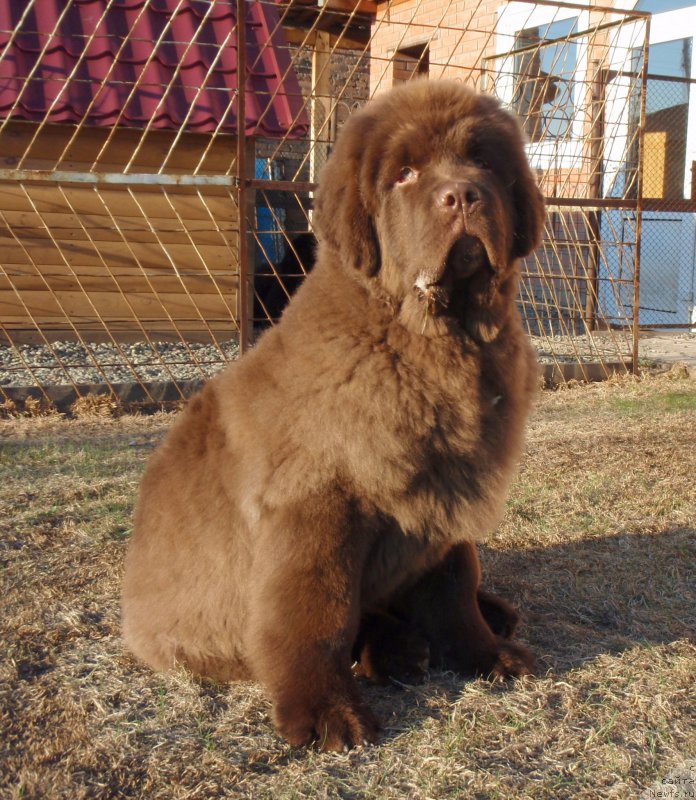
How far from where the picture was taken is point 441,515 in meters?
2.55

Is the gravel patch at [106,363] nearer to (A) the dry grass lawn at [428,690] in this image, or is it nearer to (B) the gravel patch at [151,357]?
(B) the gravel patch at [151,357]

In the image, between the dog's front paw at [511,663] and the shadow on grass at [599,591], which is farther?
the shadow on grass at [599,591]

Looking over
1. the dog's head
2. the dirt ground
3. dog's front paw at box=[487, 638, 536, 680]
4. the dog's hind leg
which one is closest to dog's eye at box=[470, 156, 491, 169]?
the dog's head

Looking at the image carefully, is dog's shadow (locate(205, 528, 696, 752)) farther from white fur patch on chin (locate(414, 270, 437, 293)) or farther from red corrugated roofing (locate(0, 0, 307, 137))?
red corrugated roofing (locate(0, 0, 307, 137))

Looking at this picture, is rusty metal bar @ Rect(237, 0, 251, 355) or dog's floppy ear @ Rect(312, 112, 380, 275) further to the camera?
rusty metal bar @ Rect(237, 0, 251, 355)

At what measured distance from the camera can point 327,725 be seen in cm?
243

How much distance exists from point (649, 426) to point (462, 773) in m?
4.77

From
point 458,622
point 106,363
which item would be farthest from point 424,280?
point 106,363

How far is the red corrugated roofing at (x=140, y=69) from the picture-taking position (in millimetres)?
8578

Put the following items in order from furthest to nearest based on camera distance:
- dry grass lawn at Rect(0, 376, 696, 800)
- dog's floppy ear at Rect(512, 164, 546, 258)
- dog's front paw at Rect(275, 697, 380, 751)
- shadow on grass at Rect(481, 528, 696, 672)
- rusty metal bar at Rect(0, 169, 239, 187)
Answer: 1. rusty metal bar at Rect(0, 169, 239, 187)
2. shadow on grass at Rect(481, 528, 696, 672)
3. dog's floppy ear at Rect(512, 164, 546, 258)
4. dog's front paw at Rect(275, 697, 380, 751)
5. dry grass lawn at Rect(0, 376, 696, 800)

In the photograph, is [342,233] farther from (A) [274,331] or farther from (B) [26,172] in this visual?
(B) [26,172]

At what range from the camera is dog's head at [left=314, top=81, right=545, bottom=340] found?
2.48 m

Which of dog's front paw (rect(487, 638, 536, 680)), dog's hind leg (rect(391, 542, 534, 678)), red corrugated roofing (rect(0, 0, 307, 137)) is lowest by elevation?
dog's front paw (rect(487, 638, 536, 680))

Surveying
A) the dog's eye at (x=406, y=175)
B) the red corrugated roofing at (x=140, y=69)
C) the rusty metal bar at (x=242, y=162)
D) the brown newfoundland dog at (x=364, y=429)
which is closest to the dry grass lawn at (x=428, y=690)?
the brown newfoundland dog at (x=364, y=429)
